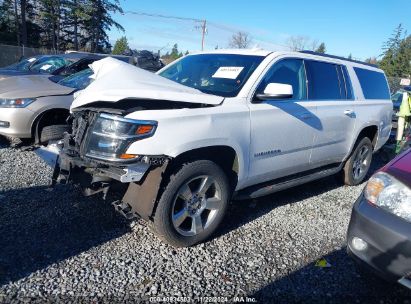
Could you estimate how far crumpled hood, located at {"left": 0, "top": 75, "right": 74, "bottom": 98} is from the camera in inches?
226

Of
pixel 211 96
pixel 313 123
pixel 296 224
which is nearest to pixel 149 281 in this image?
pixel 211 96

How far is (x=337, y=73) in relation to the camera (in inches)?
198

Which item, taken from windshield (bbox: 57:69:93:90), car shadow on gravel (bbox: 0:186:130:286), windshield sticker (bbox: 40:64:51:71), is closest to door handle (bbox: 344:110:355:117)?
car shadow on gravel (bbox: 0:186:130:286)

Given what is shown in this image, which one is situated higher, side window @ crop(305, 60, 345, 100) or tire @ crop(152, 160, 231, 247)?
side window @ crop(305, 60, 345, 100)

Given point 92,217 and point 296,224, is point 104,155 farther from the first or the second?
point 296,224

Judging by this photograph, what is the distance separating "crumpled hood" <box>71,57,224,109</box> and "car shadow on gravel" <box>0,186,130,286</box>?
1.23 meters

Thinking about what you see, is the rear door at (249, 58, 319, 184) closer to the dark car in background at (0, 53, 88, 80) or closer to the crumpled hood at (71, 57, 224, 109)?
the crumpled hood at (71, 57, 224, 109)

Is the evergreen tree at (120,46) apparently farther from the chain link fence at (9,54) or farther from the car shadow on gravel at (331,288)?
the car shadow on gravel at (331,288)

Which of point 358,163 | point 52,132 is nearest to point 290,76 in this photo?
point 358,163

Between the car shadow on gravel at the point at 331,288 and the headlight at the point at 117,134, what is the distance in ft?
5.08

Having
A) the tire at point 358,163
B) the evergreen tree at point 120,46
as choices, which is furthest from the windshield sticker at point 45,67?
the evergreen tree at point 120,46

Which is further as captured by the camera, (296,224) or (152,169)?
(296,224)

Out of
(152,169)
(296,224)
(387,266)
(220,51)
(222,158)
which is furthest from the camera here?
(220,51)

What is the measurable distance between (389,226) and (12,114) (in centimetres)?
530
